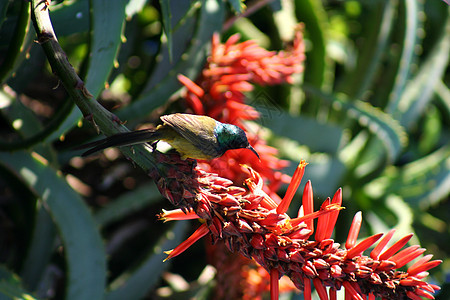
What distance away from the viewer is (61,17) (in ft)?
2.78

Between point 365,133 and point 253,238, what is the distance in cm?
106

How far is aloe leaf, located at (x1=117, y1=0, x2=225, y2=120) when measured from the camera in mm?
915

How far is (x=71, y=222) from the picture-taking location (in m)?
0.85

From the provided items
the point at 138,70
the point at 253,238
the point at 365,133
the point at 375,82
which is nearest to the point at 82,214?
the point at 253,238

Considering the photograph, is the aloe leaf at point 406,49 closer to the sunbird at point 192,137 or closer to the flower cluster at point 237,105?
the flower cluster at point 237,105

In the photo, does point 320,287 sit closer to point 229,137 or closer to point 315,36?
point 229,137

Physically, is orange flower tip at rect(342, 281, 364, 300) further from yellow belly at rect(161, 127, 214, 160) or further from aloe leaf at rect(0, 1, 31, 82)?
aloe leaf at rect(0, 1, 31, 82)

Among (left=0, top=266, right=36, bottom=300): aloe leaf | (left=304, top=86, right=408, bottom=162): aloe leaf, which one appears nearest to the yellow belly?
(left=0, top=266, right=36, bottom=300): aloe leaf

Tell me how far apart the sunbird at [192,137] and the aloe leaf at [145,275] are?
1.49 feet

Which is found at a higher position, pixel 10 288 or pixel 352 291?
pixel 352 291

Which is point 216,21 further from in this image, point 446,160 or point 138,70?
point 446,160

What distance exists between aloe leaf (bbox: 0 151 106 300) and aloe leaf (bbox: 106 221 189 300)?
Result: 0.10 metres

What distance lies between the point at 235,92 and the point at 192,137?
1.23ft

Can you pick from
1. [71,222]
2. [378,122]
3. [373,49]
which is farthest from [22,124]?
[373,49]
